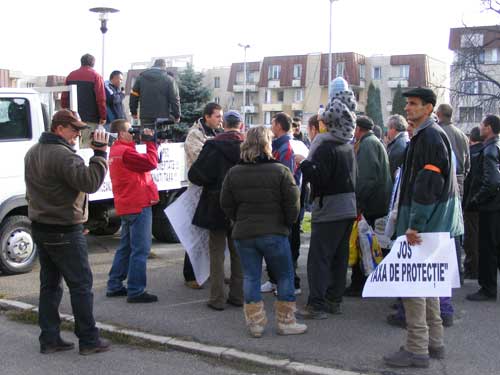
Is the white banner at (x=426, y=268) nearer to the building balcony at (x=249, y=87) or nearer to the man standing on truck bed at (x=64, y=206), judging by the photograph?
the man standing on truck bed at (x=64, y=206)

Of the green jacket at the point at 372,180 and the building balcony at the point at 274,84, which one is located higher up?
the building balcony at the point at 274,84

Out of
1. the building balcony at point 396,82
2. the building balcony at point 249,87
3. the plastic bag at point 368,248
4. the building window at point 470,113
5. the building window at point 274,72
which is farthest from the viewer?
the building balcony at point 249,87

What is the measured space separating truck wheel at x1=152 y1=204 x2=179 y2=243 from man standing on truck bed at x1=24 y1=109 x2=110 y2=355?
523cm

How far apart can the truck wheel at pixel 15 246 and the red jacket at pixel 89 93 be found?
2.11 m

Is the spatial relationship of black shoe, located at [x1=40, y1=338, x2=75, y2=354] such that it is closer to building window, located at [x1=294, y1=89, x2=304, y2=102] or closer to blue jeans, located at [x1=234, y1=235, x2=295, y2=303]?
blue jeans, located at [x1=234, y1=235, x2=295, y2=303]

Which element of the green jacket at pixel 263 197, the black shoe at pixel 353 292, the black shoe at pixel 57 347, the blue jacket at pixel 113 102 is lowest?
the black shoe at pixel 57 347

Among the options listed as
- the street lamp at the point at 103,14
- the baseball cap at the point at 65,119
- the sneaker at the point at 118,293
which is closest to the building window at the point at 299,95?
the street lamp at the point at 103,14

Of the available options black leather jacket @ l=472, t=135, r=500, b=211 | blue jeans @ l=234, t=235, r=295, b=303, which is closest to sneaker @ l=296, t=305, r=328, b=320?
blue jeans @ l=234, t=235, r=295, b=303

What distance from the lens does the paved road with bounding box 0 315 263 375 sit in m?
5.38

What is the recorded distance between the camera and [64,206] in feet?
18.2

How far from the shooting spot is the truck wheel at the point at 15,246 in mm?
8672

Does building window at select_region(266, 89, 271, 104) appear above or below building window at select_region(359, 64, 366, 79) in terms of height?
below

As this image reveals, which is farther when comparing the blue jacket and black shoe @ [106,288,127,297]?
the blue jacket

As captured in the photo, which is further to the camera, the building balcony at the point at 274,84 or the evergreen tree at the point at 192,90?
the building balcony at the point at 274,84
